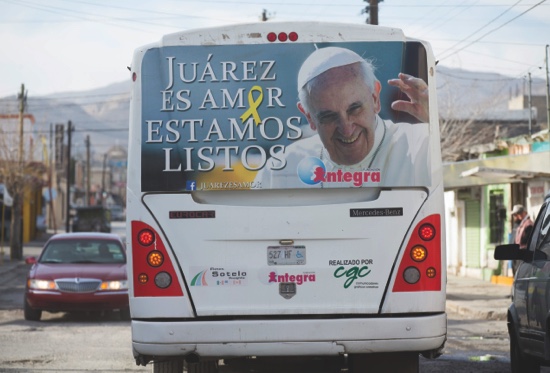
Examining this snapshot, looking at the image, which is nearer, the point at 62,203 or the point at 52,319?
the point at 52,319

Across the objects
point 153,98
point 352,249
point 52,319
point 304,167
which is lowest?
point 52,319

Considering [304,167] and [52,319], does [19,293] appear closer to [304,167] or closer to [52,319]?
[52,319]

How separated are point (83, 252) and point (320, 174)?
40.0 ft

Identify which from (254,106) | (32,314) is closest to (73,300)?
(32,314)

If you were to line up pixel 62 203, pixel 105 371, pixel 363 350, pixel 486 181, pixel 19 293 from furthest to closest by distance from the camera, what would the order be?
pixel 62 203 < pixel 486 181 < pixel 19 293 < pixel 105 371 < pixel 363 350

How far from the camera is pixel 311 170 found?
8.19m

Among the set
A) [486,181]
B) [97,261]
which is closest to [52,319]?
[97,261]

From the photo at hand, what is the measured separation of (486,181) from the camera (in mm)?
29359

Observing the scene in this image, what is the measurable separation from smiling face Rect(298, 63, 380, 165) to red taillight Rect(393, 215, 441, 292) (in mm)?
729

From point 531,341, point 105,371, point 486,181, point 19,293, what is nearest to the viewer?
point 531,341

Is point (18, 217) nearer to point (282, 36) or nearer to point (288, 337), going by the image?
point (282, 36)

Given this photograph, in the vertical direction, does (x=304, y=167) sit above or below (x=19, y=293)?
above

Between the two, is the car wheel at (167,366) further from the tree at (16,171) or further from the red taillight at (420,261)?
the tree at (16,171)

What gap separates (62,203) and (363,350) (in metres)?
95.2
